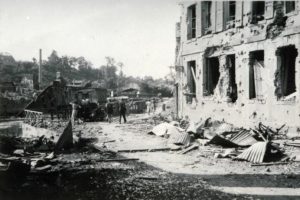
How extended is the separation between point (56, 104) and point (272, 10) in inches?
666

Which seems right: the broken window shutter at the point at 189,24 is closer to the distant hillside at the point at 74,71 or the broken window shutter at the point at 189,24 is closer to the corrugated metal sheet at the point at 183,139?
the corrugated metal sheet at the point at 183,139

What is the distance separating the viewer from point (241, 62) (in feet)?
51.6

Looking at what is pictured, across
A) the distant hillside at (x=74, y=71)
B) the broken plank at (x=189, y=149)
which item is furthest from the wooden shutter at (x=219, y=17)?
the distant hillside at (x=74, y=71)

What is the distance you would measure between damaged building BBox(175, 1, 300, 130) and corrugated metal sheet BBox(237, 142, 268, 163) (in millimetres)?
4107

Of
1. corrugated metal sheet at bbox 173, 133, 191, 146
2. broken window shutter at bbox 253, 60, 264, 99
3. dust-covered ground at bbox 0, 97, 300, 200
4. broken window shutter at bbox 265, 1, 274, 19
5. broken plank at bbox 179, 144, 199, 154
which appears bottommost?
dust-covered ground at bbox 0, 97, 300, 200

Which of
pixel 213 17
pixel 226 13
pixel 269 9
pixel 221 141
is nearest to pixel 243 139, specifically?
pixel 221 141

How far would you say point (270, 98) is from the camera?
14117 mm

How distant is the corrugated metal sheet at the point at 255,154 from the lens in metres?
9.34

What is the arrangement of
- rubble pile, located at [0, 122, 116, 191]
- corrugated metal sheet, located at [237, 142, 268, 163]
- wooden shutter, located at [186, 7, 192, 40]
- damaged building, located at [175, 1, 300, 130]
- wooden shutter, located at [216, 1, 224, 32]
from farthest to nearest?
A: wooden shutter, located at [186, 7, 192, 40] < wooden shutter, located at [216, 1, 224, 32] < damaged building, located at [175, 1, 300, 130] < corrugated metal sheet, located at [237, 142, 268, 163] < rubble pile, located at [0, 122, 116, 191]

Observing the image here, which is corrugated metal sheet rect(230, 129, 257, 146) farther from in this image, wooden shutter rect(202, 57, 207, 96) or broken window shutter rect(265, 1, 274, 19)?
wooden shutter rect(202, 57, 207, 96)

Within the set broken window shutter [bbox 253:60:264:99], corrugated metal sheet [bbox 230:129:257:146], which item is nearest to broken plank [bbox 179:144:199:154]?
corrugated metal sheet [bbox 230:129:257:146]

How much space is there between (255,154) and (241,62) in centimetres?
732

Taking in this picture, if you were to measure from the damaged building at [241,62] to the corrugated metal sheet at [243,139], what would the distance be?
295cm

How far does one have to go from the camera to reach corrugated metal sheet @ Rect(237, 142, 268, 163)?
9344 millimetres
